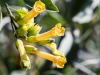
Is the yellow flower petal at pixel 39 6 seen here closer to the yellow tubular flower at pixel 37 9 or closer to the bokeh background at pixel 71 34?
the yellow tubular flower at pixel 37 9

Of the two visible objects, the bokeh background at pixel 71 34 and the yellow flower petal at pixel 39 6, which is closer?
the yellow flower petal at pixel 39 6

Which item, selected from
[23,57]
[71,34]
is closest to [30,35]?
[23,57]

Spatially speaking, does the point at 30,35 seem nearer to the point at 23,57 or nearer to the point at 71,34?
the point at 23,57

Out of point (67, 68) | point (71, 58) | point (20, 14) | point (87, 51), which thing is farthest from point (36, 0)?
point (87, 51)

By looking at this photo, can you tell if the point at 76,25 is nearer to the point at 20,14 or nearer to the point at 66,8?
the point at 66,8

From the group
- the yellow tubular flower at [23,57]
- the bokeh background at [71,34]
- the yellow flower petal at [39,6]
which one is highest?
the bokeh background at [71,34]

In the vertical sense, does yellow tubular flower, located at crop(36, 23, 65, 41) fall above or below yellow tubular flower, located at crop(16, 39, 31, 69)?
above

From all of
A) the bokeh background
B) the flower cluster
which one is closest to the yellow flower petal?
the flower cluster

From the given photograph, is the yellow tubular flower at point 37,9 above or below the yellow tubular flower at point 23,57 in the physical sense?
above

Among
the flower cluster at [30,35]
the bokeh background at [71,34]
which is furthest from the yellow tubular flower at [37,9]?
the bokeh background at [71,34]

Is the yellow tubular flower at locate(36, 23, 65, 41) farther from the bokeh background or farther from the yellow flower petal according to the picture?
the bokeh background

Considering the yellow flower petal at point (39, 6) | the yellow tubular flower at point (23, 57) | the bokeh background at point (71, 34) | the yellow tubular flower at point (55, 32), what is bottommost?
the yellow tubular flower at point (23, 57)
